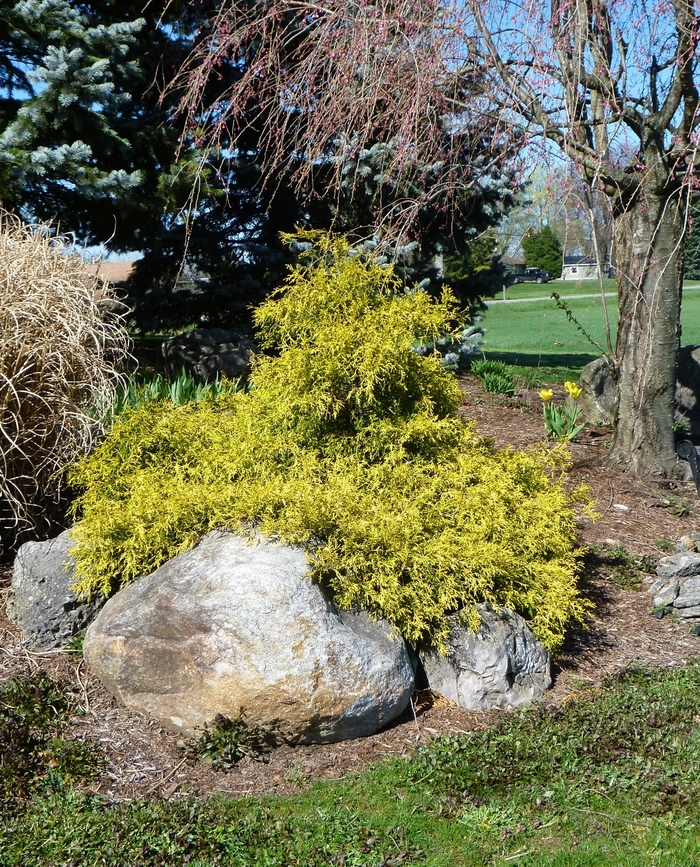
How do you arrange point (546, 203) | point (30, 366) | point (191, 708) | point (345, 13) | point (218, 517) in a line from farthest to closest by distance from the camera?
point (345, 13) → point (546, 203) → point (30, 366) → point (218, 517) → point (191, 708)

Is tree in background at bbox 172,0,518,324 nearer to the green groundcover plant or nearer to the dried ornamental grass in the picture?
the green groundcover plant

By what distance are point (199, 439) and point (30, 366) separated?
1017 mm

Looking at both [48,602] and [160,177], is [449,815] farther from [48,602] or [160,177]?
[160,177]

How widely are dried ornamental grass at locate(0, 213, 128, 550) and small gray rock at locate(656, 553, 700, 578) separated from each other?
3609mm

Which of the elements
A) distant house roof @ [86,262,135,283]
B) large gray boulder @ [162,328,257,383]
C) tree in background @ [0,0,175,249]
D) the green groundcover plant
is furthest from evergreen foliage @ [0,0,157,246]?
the green groundcover plant

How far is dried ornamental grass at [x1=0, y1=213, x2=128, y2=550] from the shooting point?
441cm

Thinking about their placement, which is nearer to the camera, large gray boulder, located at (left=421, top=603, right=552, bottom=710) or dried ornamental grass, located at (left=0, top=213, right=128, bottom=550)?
large gray boulder, located at (left=421, top=603, right=552, bottom=710)

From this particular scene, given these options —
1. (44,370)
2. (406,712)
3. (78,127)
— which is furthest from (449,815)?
(78,127)

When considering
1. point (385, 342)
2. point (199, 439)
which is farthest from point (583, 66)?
point (199, 439)

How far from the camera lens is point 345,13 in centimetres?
554

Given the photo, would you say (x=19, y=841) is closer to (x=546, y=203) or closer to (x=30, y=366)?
(x=30, y=366)

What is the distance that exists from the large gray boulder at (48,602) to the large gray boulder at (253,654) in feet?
1.57

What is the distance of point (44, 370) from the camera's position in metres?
4.55

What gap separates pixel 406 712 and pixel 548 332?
2314cm
